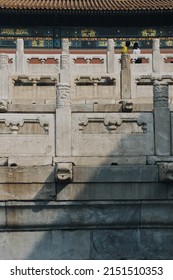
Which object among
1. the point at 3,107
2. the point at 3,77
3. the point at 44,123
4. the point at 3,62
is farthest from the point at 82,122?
the point at 3,62

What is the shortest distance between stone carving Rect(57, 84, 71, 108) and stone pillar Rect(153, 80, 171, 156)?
151cm

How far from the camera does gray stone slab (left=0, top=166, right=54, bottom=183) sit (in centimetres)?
1023

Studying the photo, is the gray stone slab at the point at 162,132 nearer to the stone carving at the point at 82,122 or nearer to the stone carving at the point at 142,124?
the stone carving at the point at 142,124

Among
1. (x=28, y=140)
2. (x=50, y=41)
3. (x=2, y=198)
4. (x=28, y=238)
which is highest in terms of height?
(x=50, y=41)

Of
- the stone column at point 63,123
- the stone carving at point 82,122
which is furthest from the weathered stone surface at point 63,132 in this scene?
the stone carving at point 82,122

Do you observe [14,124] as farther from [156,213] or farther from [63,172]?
[156,213]

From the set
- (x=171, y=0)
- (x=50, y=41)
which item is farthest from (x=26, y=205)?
(x=171, y=0)

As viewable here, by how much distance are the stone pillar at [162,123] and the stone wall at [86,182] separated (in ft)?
0.06

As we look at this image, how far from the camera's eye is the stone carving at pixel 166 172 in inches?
401

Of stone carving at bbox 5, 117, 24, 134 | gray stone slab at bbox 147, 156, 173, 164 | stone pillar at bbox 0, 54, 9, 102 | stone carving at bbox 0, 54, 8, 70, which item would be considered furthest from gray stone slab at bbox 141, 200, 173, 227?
stone carving at bbox 0, 54, 8, 70

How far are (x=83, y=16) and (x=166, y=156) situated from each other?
17432mm

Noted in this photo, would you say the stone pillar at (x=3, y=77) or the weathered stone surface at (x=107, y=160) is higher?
the stone pillar at (x=3, y=77)

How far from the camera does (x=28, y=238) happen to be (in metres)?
10.2

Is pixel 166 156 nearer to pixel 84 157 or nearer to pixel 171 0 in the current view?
pixel 84 157
